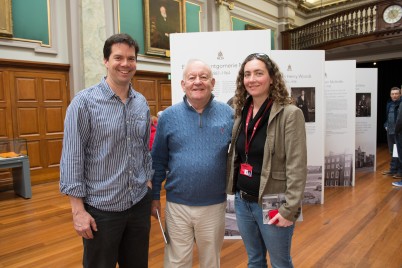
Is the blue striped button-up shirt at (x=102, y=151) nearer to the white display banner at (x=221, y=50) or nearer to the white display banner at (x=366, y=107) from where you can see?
the white display banner at (x=221, y=50)

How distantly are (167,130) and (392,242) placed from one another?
10.1 feet

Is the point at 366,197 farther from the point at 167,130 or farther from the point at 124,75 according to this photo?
the point at 124,75

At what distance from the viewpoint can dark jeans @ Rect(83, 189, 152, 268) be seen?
1.82 meters

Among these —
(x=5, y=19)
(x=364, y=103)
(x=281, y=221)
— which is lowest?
(x=281, y=221)

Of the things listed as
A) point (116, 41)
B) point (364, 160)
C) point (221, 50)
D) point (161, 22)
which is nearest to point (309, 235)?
point (221, 50)

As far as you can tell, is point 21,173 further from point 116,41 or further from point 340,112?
point 340,112

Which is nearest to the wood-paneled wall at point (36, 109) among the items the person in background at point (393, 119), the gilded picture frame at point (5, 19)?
the gilded picture frame at point (5, 19)

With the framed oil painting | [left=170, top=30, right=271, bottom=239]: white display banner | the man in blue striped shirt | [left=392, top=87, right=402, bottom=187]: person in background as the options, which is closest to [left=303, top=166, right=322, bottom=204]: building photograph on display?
[left=392, top=87, right=402, bottom=187]: person in background

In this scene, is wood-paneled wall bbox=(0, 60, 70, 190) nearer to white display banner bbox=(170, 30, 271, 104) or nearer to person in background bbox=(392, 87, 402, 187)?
white display banner bbox=(170, 30, 271, 104)

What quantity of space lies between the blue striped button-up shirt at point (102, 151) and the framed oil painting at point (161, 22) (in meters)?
7.22

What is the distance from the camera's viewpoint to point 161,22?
29.6 feet

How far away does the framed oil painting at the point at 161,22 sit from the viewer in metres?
8.66

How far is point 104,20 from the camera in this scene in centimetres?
764

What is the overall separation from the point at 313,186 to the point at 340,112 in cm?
175
